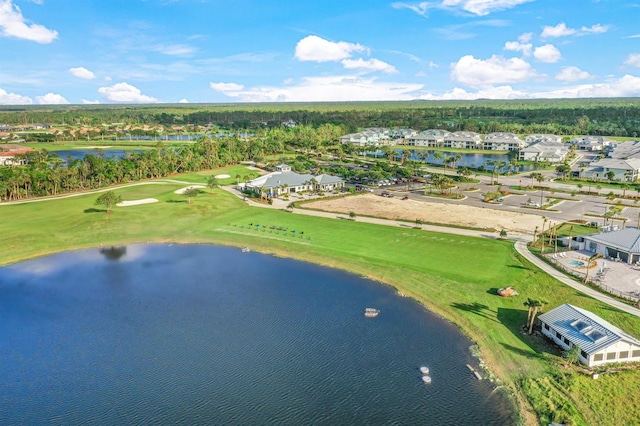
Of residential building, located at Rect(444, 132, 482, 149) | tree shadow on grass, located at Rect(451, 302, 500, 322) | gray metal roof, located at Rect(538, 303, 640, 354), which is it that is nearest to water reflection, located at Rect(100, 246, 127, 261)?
tree shadow on grass, located at Rect(451, 302, 500, 322)

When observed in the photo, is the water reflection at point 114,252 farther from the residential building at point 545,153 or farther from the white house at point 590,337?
the residential building at point 545,153

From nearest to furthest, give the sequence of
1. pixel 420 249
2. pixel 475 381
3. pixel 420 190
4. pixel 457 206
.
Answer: pixel 475 381 < pixel 420 249 < pixel 457 206 < pixel 420 190

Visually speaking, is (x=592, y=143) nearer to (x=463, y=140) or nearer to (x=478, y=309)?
(x=463, y=140)

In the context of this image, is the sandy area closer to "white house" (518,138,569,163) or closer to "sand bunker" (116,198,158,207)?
"sand bunker" (116,198,158,207)

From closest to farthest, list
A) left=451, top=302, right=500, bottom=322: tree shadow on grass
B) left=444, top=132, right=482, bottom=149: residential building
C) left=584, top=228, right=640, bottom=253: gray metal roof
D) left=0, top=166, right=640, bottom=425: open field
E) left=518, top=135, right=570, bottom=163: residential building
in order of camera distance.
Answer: left=0, top=166, right=640, bottom=425: open field → left=451, top=302, right=500, bottom=322: tree shadow on grass → left=584, top=228, right=640, bottom=253: gray metal roof → left=518, top=135, right=570, bottom=163: residential building → left=444, top=132, right=482, bottom=149: residential building

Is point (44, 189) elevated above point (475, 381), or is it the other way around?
point (44, 189)

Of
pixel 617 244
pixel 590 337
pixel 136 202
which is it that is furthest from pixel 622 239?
pixel 136 202

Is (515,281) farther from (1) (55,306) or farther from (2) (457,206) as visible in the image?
(1) (55,306)

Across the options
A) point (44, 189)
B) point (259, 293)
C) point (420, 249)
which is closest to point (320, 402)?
point (259, 293)
